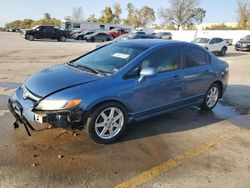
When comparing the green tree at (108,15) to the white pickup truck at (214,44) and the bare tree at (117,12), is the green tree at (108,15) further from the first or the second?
the white pickup truck at (214,44)

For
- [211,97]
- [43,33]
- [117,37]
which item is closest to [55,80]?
[211,97]

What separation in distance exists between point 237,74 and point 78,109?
10.1 m

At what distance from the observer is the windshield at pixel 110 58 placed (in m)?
5.16

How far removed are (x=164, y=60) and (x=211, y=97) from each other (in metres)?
1.93

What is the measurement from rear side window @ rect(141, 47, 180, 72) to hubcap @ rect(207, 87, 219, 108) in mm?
1466

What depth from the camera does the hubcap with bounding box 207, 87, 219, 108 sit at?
688 cm

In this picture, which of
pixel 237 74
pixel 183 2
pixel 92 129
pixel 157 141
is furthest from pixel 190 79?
pixel 183 2

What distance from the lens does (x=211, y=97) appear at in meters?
6.96

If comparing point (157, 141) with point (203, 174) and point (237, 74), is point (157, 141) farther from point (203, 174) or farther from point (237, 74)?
point (237, 74)

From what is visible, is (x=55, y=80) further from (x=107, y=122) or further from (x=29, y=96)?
(x=107, y=122)

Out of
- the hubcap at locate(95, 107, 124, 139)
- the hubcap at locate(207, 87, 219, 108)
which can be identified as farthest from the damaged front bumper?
the hubcap at locate(207, 87, 219, 108)

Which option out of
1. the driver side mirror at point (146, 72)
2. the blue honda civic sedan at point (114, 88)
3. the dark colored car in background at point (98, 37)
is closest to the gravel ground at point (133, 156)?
the blue honda civic sedan at point (114, 88)

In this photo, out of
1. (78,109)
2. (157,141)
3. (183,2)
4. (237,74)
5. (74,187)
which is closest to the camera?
(74,187)

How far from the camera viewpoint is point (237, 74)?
1296 centimetres
